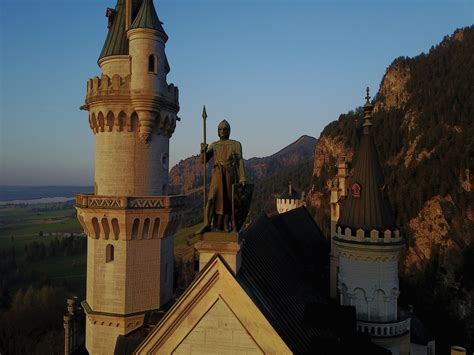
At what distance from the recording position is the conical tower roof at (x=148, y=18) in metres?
15.2

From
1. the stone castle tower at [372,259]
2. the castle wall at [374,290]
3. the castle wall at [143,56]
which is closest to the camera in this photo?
the stone castle tower at [372,259]

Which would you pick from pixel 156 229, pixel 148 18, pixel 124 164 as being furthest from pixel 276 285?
pixel 148 18

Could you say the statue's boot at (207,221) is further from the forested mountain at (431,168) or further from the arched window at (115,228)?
the forested mountain at (431,168)

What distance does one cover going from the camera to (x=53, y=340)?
134ft

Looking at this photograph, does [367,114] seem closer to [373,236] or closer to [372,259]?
[373,236]

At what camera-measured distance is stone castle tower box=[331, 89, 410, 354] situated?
12.8m

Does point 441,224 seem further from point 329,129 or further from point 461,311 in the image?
point 329,129

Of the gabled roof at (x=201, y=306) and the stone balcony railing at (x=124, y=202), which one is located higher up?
the stone balcony railing at (x=124, y=202)

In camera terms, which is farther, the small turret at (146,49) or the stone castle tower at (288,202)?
the stone castle tower at (288,202)

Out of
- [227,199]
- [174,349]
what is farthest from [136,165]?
[174,349]

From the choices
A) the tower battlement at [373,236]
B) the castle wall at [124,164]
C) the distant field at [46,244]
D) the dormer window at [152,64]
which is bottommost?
the distant field at [46,244]

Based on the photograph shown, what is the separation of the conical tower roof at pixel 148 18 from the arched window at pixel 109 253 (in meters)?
9.52

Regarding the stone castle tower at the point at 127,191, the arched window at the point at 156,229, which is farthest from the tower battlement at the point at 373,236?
the arched window at the point at 156,229

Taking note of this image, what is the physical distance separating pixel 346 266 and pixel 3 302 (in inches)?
2786
